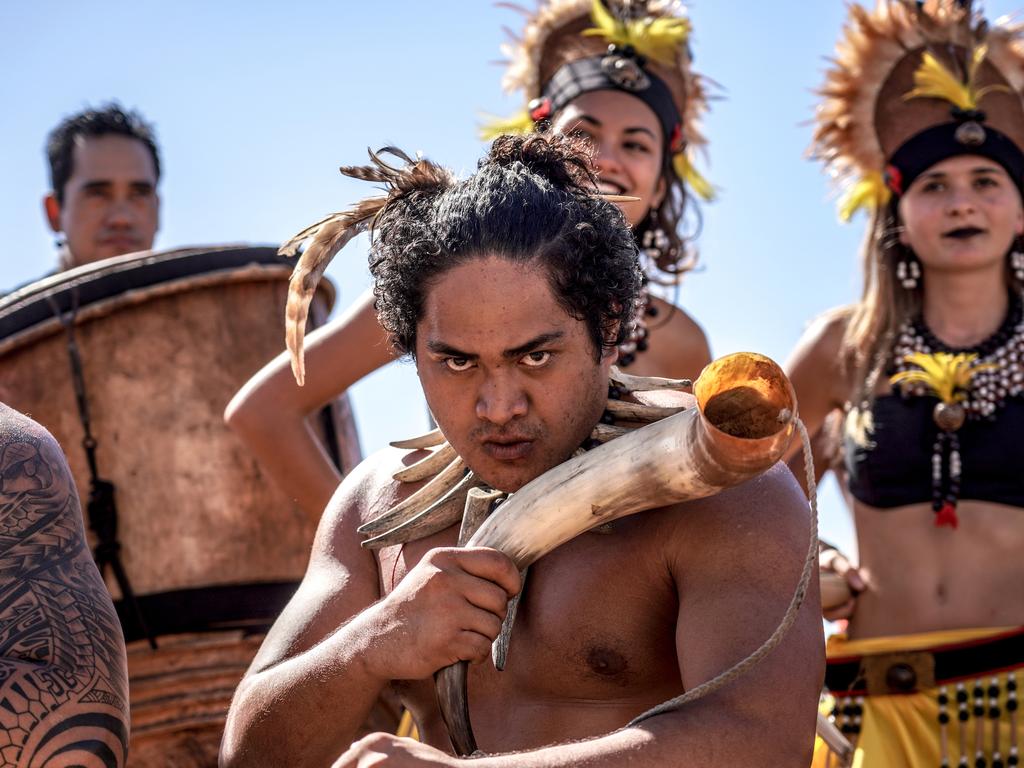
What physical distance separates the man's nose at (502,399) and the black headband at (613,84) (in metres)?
2.69

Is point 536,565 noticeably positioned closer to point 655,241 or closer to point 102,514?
point 102,514

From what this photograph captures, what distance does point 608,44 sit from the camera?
5.75 metres

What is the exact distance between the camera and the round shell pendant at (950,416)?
5.07 metres

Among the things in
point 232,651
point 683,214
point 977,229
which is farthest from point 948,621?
point 232,651

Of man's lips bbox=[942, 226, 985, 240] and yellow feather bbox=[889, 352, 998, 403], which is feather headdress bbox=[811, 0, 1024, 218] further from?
yellow feather bbox=[889, 352, 998, 403]

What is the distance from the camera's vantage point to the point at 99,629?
302 cm

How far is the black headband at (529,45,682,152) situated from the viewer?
556cm

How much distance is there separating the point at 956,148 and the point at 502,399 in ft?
9.70

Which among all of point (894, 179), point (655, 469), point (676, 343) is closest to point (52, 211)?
point (676, 343)

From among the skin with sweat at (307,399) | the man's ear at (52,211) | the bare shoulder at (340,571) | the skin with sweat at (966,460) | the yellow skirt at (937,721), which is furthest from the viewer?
the man's ear at (52,211)

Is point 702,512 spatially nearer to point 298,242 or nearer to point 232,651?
point 298,242

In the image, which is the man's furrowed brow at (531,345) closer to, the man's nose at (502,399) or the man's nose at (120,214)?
the man's nose at (502,399)

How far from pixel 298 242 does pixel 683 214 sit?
8.43 ft

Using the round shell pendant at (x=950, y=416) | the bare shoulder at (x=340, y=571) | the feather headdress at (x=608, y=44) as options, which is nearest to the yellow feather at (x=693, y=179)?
the feather headdress at (x=608, y=44)
